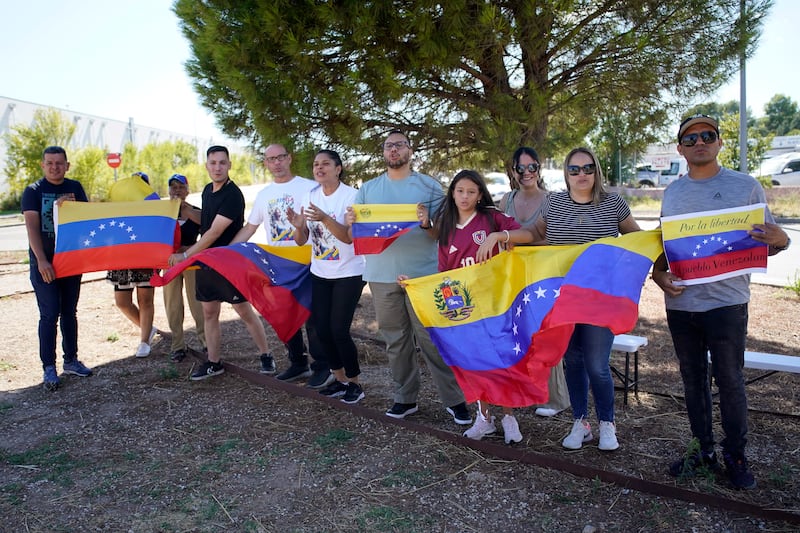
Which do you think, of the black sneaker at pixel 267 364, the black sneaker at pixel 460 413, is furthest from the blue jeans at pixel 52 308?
the black sneaker at pixel 460 413

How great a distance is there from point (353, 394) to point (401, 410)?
584 mm

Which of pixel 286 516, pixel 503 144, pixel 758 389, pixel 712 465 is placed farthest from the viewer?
pixel 503 144

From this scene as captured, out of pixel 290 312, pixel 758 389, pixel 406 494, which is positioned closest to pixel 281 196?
pixel 290 312

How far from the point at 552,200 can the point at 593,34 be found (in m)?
3.31

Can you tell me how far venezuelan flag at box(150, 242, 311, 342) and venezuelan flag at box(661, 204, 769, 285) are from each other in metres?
3.39

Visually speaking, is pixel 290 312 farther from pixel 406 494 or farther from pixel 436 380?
pixel 406 494

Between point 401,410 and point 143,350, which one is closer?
point 401,410

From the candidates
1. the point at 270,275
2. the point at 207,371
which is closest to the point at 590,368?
the point at 270,275

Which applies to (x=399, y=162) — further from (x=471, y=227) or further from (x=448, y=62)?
(x=448, y=62)

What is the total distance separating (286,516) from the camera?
11.9 feet

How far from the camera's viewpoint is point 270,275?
5895 millimetres

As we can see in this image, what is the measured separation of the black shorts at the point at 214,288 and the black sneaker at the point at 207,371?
0.77 meters

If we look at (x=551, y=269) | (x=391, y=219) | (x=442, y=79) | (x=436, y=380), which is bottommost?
(x=436, y=380)

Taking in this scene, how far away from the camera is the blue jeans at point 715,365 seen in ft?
11.8
